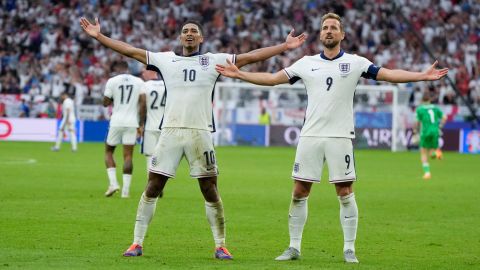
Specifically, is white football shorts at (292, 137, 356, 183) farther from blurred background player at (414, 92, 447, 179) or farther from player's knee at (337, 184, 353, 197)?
blurred background player at (414, 92, 447, 179)

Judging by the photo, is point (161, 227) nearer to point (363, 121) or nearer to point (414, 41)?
point (363, 121)

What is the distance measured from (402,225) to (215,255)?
5.09m

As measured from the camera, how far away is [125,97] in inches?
763

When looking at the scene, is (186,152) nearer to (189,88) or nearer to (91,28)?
(189,88)

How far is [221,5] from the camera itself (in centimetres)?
5103

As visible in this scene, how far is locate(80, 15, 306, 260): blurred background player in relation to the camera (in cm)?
1107

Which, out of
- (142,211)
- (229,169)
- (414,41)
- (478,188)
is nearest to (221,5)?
(414,41)

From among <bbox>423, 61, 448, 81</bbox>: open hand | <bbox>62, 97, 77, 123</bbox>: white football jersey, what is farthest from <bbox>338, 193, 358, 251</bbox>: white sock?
<bbox>62, 97, 77, 123</bbox>: white football jersey

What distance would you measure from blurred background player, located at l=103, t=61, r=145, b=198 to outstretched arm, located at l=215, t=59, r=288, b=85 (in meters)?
8.41

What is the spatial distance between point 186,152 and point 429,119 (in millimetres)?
18253

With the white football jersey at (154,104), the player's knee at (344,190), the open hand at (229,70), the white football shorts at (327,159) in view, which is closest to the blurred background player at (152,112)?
the white football jersey at (154,104)

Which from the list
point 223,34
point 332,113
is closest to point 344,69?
point 332,113

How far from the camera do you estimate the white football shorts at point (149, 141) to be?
1919cm

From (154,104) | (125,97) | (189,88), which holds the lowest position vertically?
(154,104)
